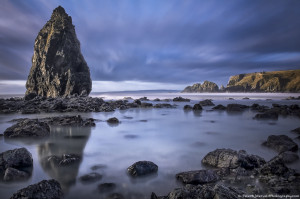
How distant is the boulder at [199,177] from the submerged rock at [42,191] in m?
2.62

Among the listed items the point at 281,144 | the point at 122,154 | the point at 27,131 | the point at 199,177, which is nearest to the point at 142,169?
the point at 199,177

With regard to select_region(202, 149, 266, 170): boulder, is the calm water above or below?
below

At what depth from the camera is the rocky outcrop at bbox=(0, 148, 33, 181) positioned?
175 inches

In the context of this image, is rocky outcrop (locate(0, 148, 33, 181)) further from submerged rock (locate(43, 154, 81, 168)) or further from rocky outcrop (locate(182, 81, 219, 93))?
rocky outcrop (locate(182, 81, 219, 93))

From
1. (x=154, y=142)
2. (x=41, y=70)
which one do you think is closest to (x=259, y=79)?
(x=41, y=70)

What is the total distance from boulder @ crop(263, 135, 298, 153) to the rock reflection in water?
6848 millimetres

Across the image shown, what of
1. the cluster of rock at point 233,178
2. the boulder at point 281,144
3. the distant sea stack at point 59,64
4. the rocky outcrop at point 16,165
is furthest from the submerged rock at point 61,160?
the distant sea stack at point 59,64

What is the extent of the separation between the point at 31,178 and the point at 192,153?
487 centimetres

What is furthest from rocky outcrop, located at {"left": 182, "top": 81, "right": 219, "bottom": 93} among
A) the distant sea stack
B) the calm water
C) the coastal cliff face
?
the calm water

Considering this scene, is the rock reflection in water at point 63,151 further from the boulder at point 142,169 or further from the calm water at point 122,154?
the boulder at point 142,169

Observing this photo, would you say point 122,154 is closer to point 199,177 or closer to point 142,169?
point 142,169

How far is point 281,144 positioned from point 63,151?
795 centimetres

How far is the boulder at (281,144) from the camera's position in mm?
6625

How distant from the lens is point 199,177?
4.29 meters
